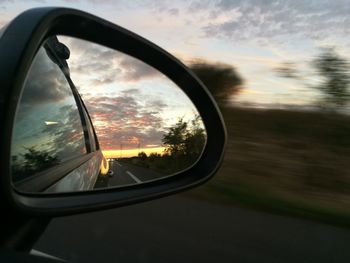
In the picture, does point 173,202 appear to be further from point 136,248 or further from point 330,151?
point 330,151

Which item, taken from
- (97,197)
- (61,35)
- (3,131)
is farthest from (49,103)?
(3,131)

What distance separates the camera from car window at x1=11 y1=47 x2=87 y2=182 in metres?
1.60

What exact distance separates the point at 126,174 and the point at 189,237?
3409 millimetres

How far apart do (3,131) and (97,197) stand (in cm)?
51

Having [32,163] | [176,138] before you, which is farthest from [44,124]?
[176,138]

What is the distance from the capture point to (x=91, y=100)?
6.68 feet

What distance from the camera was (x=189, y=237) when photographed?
5.16 metres

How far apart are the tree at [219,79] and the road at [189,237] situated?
7.23 meters

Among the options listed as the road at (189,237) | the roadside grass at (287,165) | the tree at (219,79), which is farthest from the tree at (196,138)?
the tree at (219,79)

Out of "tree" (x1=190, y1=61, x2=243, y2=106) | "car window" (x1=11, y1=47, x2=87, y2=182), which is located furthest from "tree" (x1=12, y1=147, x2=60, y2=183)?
"tree" (x1=190, y1=61, x2=243, y2=106)

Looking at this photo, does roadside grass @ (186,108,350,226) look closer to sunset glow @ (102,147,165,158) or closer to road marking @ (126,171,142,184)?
sunset glow @ (102,147,165,158)

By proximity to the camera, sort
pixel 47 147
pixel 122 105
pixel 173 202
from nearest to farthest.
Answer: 1. pixel 47 147
2. pixel 122 105
3. pixel 173 202

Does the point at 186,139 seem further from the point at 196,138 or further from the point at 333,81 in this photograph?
the point at 333,81

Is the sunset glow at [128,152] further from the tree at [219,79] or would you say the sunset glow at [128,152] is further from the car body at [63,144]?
the tree at [219,79]
